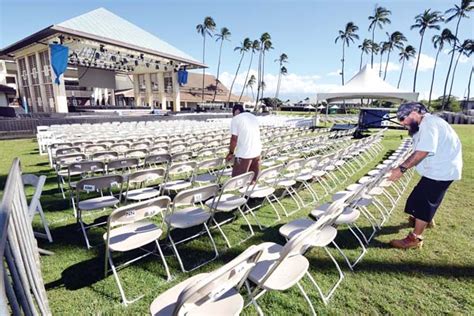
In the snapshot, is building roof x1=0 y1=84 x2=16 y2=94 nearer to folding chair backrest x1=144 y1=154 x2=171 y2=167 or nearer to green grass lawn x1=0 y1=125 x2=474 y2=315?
folding chair backrest x1=144 y1=154 x2=171 y2=167

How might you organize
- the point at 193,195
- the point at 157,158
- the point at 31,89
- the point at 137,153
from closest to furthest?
the point at 193,195 < the point at 157,158 < the point at 137,153 < the point at 31,89

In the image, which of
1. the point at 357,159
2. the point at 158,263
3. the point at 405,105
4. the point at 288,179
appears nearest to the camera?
the point at 158,263

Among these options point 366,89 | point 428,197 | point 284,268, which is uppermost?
point 366,89

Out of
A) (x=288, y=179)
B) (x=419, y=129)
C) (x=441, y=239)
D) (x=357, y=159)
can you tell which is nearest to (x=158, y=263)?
(x=288, y=179)

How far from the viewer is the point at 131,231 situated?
2.71 m

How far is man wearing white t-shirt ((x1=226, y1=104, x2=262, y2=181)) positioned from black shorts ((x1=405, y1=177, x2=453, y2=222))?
2379 mm

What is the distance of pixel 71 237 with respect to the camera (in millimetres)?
3486

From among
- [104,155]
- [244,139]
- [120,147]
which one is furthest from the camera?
[120,147]

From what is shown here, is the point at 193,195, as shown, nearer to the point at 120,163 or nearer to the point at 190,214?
the point at 190,214

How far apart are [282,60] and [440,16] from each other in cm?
3418

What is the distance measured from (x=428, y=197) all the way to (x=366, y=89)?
11809 mm

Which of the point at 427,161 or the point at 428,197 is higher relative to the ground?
the point at 427,161

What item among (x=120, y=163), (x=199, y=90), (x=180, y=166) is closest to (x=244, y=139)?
(x=180, y=166)

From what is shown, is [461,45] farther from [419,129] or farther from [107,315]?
[107,315]
